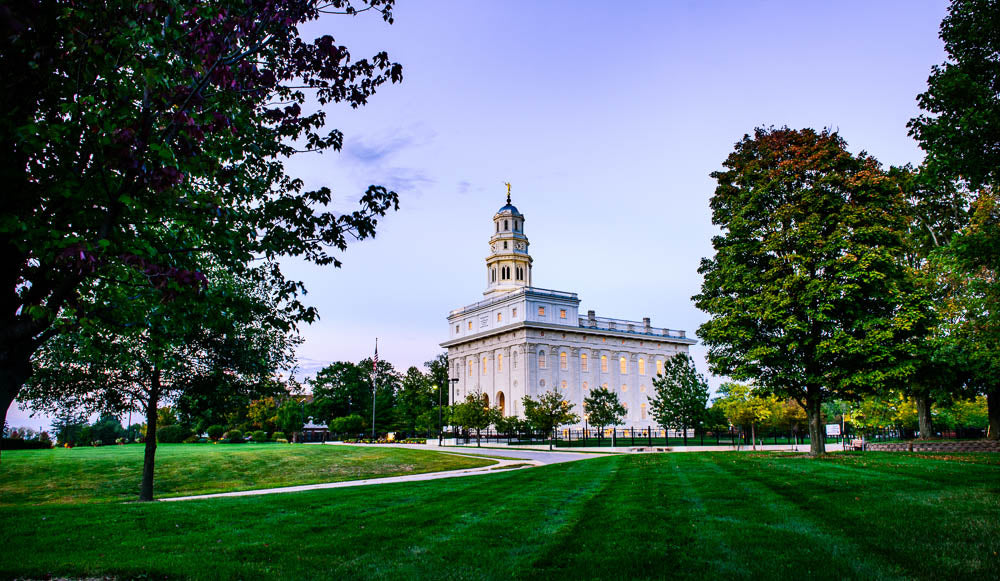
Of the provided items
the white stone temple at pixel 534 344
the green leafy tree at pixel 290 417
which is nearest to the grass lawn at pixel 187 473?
the green leafy tree at pixel 290 417

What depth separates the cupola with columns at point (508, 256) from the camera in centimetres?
8375

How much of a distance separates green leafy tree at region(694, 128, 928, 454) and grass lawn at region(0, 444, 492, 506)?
1329 cm

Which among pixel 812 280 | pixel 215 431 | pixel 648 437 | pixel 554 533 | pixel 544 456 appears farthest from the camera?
pixel 215 431

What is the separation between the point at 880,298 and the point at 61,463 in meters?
36.2

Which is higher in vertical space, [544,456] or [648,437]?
[544,456]

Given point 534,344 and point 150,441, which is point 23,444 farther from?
point 534,344

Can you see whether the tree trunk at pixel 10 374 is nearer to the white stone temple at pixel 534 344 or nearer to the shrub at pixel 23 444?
the shrub at pixel 23 444

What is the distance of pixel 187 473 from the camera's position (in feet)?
86.1

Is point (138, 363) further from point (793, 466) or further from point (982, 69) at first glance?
point (982, 69)

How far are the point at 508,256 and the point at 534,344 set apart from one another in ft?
49.4

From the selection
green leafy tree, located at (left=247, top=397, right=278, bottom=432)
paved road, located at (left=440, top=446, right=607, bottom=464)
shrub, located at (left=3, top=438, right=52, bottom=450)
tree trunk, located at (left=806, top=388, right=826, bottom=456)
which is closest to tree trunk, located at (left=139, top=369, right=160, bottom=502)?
paved road, located at (left=440, top=446, right=607, bottom=464)

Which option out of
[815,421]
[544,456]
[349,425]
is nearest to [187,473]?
[544,456]

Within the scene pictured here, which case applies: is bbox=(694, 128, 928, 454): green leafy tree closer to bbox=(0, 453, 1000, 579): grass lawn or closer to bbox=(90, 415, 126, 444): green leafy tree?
bbox=(0, 453, 1000, 579): grass lawn

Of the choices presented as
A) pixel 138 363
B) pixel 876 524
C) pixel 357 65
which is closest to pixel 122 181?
pixel 357 65
